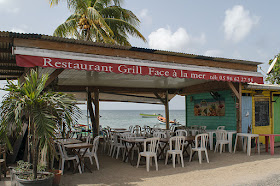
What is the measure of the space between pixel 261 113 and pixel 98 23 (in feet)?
29.1

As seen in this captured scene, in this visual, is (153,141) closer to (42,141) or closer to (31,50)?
(42,141)

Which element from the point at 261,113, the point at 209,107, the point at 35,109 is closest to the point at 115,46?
the point at 35,109

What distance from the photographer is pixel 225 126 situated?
970cm

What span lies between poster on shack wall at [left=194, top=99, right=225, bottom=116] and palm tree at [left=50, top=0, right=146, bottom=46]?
5099 mm

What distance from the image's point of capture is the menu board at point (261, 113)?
964cm

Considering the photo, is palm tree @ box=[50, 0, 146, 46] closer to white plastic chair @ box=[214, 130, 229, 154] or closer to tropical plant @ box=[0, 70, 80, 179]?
white plastic chair @ box=[214, 130, 229, 154]

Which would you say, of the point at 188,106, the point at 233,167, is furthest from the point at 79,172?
the point at 188,106

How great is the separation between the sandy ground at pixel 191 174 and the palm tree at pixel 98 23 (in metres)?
8.35

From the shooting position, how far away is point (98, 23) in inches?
528

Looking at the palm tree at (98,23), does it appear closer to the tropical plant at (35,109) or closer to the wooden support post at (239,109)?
the wooden support post at (239,109)

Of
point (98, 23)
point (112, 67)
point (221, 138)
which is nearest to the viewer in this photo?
point (112, 67)

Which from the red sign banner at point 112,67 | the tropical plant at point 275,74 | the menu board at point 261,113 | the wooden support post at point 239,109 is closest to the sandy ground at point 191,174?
the wooden support post at point 239,109

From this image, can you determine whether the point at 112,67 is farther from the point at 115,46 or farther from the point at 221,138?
the point at 221,138

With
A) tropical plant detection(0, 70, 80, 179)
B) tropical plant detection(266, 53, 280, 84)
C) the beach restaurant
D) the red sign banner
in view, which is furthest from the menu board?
tropical plant detection(0, 70, 80, 179)
